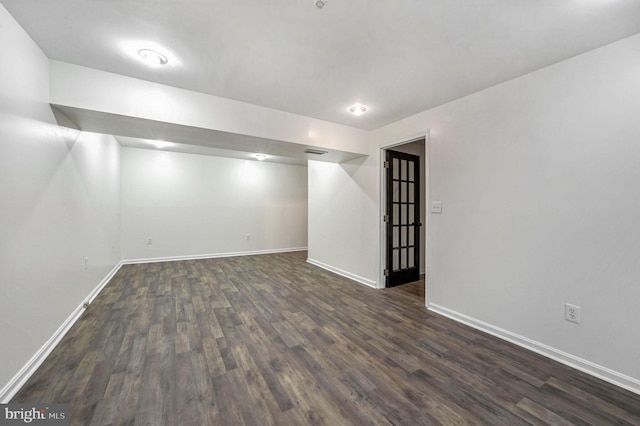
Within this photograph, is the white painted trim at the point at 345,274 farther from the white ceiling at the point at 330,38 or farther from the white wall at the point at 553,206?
the white ceiling at the point at 330,38

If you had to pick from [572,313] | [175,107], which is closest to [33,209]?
[175,107]

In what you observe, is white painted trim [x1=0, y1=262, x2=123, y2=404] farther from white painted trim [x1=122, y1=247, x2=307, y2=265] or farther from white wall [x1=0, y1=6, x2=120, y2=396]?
white painted trim [x1=122, y1=247, x2=307, y2=265]

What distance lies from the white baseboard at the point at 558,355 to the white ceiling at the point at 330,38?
93.6 inches

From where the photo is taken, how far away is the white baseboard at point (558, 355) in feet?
5.52

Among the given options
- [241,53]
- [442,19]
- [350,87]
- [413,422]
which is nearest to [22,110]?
[241,53]

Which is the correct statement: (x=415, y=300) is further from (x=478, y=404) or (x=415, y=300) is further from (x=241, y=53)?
(x=241, y=53)

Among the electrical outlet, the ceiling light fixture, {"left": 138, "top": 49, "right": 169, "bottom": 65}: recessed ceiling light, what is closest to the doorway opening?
the ceiling light fixture

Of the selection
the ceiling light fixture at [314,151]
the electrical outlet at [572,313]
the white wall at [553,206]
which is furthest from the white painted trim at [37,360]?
the electrical outlet at [572,313]

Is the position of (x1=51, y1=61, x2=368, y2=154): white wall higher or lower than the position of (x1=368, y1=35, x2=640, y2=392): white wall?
higher

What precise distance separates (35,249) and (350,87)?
3.00 m

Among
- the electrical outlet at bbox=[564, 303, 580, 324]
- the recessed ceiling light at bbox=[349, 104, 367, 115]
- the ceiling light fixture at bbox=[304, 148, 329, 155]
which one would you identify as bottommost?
the electrical outlet at bbox=[564, 303, 580, 324]

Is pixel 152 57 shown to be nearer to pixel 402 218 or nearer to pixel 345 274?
pixel 402 218

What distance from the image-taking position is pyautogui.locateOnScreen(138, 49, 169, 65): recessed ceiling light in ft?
6.34

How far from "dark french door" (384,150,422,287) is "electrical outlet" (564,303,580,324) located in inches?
80.7
